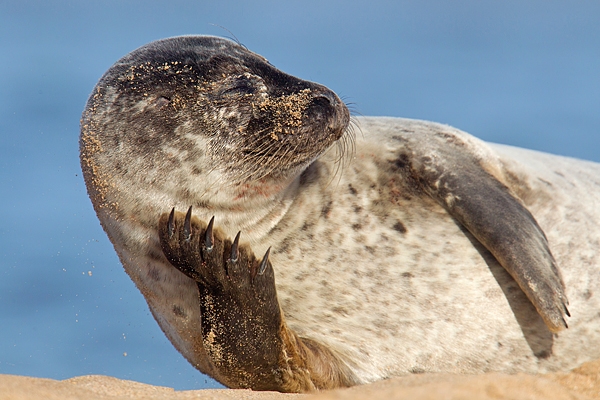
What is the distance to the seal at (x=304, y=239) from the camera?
11.2 feet

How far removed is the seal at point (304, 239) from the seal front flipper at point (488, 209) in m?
0.01

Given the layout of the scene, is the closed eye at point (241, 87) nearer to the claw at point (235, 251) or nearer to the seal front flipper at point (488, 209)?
the claw at point (235, 251)

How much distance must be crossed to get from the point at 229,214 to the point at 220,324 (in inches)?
25.8

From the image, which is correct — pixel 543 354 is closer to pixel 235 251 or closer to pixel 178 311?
pixel 235 251

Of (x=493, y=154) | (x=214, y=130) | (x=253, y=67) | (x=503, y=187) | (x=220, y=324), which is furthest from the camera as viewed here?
(x=493, y=154)

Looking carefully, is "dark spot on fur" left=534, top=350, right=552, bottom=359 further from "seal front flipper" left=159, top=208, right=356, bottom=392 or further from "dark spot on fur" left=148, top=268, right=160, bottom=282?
"dark spot on fur" left=148, top=268, right=160, bottom=282

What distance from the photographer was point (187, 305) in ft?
12.2

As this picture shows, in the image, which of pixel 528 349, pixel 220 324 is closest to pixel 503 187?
pixel 528 349

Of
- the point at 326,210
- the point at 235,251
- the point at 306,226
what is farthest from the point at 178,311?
the point at 326,210

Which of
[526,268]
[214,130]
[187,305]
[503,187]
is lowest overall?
[187,305]

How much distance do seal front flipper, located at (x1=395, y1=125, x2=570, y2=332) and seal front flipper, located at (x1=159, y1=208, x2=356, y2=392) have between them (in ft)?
3.92

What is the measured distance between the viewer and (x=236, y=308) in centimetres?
327

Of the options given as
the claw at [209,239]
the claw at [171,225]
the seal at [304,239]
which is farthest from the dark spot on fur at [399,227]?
the claw at [171,225]

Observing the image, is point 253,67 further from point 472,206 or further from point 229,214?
point 472,206
